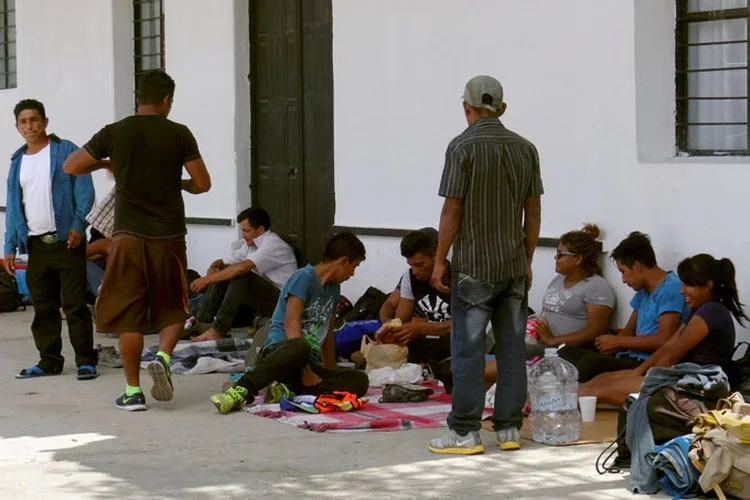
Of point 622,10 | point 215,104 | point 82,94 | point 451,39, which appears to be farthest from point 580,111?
point 82,94

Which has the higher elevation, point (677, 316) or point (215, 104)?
point (215, 104)

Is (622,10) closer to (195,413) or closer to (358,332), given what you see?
(358,332)

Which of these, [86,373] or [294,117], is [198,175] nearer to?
[86,373]

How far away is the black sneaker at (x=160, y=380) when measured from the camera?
827 centimetres

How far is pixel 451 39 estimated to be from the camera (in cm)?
1045

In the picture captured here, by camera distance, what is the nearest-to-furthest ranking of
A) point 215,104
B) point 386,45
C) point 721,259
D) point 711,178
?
point 721,259 < point 711,178 < point 386,45 < point 215,104

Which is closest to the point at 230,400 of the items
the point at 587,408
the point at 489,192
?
the point at 587,408

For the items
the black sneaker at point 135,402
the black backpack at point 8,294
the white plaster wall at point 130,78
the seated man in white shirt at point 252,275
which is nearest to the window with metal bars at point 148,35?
the white plaster wall at point 130,78

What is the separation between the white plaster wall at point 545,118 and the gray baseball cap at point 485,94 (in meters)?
2.25

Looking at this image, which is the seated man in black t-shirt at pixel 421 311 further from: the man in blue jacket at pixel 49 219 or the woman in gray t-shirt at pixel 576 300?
the man in blue jacket at pixel 49 219

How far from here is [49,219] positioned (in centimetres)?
942

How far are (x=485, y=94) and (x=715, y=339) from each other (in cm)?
199

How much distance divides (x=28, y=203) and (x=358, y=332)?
2.44 meters

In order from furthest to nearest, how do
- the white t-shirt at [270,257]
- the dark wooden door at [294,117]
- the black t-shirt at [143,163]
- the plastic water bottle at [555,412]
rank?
the dark wooden door at [294,117], the white t-shirt at [270,257], the black t-shirt at [143,163], the plastic water bottle at [555,412]
